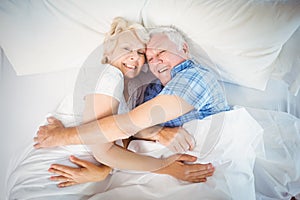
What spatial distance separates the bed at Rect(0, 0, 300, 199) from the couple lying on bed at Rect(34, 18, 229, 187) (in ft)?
0.11

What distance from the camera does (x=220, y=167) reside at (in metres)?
1.07

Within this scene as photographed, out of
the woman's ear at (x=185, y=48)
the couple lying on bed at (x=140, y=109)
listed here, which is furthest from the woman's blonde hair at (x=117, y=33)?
the woman's ear at (x=185, y=48)

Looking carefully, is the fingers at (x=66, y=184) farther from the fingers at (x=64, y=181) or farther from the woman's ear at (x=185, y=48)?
the woman's ear at (x=185, y=48)

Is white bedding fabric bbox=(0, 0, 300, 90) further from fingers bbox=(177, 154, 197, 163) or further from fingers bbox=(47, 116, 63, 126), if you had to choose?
fingers bbox=(177, 154, 197, 163)

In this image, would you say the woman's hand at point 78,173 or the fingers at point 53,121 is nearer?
the woman's hand at point 78,173

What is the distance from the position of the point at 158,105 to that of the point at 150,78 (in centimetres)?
20

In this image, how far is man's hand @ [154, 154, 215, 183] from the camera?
1049mm

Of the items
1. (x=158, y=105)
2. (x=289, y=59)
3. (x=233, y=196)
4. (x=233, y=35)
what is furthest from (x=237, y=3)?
(x=233, y=196)

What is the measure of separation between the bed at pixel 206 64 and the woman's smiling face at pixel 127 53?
3.9 inches

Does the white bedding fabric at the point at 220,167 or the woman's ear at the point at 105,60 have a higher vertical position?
the woman's ear at the point at 105,60

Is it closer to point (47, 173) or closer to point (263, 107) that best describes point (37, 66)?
point (47, 173)

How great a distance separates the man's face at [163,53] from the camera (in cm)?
108

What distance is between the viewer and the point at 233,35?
42.5 inches

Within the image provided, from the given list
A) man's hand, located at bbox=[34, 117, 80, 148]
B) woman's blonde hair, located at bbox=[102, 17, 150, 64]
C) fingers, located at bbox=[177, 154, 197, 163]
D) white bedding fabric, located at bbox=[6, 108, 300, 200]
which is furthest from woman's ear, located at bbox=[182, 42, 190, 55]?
man's hand, located at bbox=[34, 117, 80, 148]
